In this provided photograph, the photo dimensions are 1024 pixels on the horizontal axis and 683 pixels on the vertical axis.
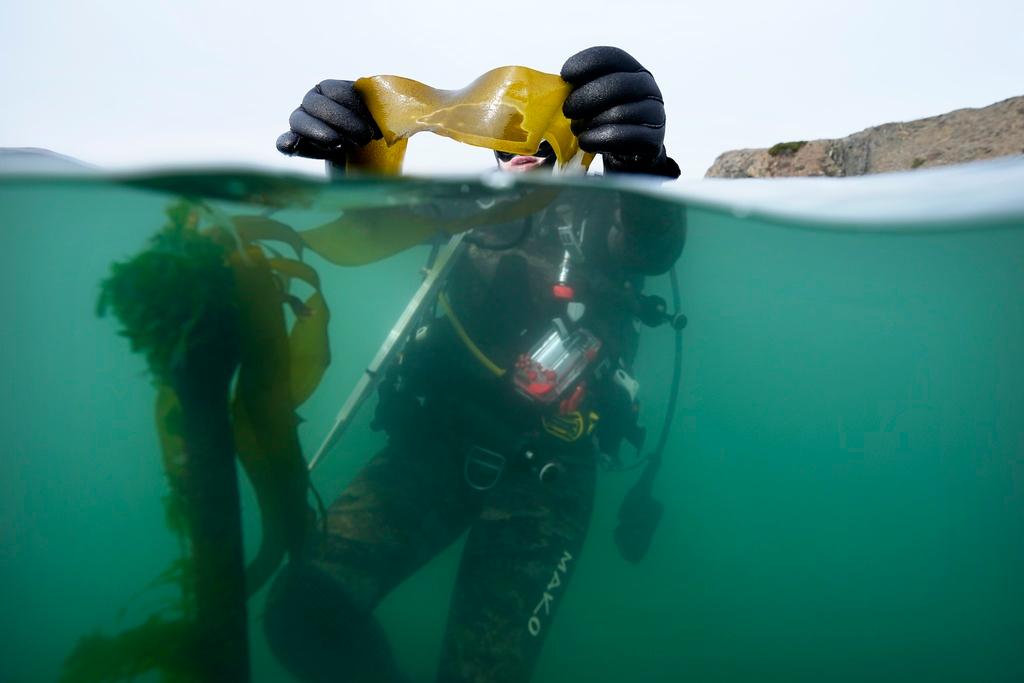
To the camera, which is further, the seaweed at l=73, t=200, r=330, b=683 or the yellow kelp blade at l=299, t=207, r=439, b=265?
the yellow kelp blade at l=299, t=207, r=439, b=265

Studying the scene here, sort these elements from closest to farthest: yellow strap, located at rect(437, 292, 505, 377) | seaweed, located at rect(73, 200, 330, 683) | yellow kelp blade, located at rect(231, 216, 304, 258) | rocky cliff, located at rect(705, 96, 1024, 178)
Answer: seaweed, located at rect(73, 200, 330, 683)
yellow kelp blade, located at rect(231, 216, 304, 258)
yellow strap, located at rect(437, 292, 505, 377)
rocky cliff, located at rect(705, 96, 1024, 178)

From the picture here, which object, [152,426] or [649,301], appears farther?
[649,301]

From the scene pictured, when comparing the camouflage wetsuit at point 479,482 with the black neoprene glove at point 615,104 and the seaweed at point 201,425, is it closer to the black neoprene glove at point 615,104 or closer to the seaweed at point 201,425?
the seaweed at point 201,425

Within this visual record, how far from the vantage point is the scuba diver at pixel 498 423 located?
2766 millimetres

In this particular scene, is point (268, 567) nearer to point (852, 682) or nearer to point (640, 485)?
point (640, 485)

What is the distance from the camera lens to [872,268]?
16.3 feet

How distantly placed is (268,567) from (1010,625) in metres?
6.71

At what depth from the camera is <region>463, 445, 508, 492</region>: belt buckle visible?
10.6 feet

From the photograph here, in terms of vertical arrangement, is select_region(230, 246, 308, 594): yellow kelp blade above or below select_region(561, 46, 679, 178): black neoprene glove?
below

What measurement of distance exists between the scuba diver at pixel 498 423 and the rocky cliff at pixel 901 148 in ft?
21.8

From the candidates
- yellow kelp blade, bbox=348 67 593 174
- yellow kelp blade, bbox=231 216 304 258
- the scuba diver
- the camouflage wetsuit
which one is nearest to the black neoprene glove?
the scuba diver

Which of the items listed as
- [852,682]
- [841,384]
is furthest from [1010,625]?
[841,384]

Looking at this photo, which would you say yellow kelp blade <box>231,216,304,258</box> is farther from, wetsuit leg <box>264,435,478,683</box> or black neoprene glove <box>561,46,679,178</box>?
black neoprene glove <box>561,46,679,178</box>

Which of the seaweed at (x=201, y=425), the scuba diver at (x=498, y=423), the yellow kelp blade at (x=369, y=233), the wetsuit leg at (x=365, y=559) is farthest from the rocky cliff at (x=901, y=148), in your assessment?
the seaweed at (x=201, y=425)
